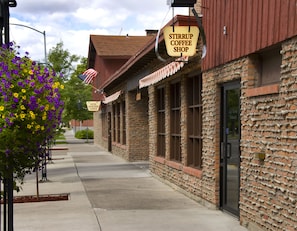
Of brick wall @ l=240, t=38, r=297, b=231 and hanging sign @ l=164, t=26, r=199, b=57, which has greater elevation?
hanging sign @ l=164, t=26, r=199, b=57

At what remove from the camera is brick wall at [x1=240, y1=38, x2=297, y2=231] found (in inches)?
210

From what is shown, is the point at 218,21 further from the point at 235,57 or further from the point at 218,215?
the point at 218,215

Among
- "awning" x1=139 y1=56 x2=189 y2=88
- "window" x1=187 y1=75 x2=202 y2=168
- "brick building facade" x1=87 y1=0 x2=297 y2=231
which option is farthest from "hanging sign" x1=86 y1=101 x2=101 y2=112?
"window" x1=187 y1=75 x2=202 y2=168

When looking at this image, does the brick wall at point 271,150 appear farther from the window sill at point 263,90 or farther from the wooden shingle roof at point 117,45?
the wooden shingle roof at point 117,45

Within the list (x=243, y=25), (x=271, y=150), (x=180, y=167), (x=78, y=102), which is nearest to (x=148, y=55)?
(x=180, y=167)

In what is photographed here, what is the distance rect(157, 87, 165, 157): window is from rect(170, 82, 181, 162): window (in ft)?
3.50

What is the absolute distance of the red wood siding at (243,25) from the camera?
546cm

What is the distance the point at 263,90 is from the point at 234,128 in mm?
1581

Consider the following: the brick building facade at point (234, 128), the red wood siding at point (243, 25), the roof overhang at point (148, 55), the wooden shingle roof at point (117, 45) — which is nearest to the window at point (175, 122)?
the brick building facade at point (234, 128)

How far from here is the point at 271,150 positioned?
593cm

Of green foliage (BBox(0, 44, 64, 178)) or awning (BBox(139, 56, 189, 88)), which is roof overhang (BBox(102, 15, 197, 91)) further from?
green foliage (BBox(0, 44, 64, 178))

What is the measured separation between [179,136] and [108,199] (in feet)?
8.32

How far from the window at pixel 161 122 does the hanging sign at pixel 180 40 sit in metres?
4.59

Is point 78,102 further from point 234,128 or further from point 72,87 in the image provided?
point 234,128
